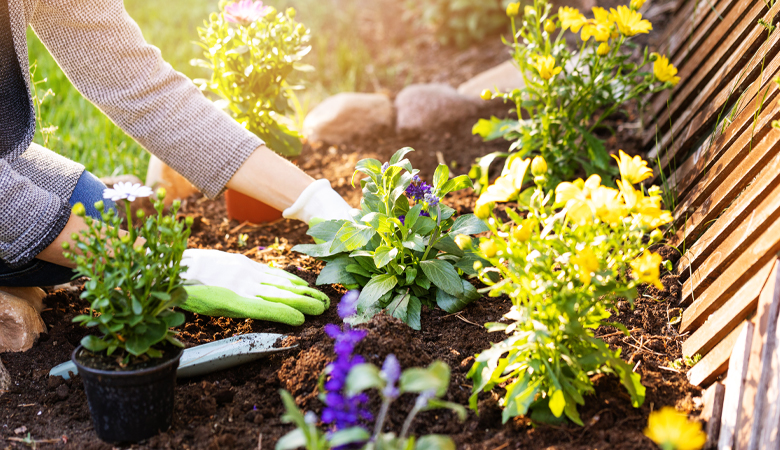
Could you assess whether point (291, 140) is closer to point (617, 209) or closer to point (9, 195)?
point (9, 195)

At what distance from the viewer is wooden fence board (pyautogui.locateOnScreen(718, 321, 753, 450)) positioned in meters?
1.06

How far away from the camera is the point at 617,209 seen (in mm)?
987

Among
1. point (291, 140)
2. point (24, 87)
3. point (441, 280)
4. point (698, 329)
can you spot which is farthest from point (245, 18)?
point (698, 329)

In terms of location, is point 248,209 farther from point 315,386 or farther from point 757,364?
point 757,364

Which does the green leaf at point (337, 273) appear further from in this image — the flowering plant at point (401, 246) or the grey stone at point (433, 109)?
the grey stone at point (433, 109)

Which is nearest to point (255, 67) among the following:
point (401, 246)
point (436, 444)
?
point (401, 246)

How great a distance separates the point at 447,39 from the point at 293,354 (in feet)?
9.84

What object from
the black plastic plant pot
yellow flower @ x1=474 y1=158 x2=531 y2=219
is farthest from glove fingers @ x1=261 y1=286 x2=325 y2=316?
yellow flower @ x1=474 y1=158 x2=531 y2=219

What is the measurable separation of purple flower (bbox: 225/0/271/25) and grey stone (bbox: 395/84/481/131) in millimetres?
1010

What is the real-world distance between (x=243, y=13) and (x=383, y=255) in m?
1.05

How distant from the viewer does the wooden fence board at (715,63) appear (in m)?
1.69

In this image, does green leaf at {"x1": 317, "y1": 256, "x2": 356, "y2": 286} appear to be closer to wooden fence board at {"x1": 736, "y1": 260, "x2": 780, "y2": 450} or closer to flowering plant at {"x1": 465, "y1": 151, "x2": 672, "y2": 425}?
flowering plant at {"x1": 465, "y1": 151, "x2": 672, "y2": 425}

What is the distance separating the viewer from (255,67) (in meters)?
1.95

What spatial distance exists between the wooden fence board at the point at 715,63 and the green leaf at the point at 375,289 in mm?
1027
